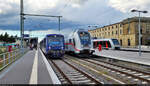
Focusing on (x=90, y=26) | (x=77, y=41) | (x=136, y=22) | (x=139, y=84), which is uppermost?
(x=136, y=22)

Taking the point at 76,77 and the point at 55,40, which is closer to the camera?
the point at 76,77

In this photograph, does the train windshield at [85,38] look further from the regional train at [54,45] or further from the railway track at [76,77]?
the railway track at [76,77]

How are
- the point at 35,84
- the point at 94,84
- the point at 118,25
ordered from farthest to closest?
the point at 118,25 → the point at 94,84 → the point at 35,84

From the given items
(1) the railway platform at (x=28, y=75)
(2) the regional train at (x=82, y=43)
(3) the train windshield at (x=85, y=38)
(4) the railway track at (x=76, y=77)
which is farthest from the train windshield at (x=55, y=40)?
(4) the railway track at (x=76, y=77)

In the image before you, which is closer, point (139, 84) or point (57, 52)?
point (139, 84)

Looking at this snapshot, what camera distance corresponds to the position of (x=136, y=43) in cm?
5019

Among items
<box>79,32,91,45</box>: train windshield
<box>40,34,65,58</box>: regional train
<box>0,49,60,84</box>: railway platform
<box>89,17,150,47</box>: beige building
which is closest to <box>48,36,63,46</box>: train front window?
<box>40,34,65,58</box>: regional train

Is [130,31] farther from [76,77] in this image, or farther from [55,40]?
[76,77]

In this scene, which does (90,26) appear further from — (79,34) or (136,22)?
(136,22)

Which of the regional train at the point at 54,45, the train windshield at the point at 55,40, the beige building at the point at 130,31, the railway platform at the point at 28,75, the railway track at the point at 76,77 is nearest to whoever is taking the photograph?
the railway platform at the point at 28,75

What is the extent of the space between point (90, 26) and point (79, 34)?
17.8 metres

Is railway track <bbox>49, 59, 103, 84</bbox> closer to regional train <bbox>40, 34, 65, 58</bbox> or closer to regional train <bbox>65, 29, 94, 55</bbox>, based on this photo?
regional train <bbox>40, 34, 65, 58</bbox>

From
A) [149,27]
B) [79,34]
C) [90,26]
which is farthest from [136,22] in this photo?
[79,34]

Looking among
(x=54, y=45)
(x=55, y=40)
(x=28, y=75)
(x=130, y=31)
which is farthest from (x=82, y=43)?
(x=130, y=31)
